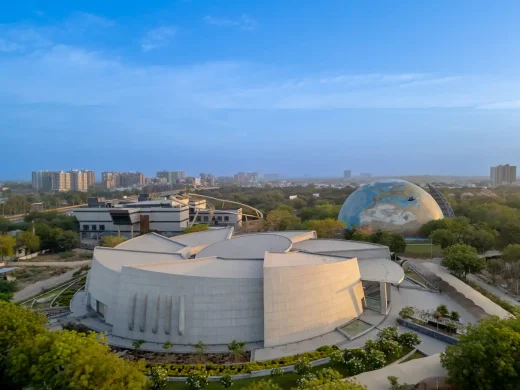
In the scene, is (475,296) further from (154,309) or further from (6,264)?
(6,264)

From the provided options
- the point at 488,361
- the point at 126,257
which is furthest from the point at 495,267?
the point at 126,257

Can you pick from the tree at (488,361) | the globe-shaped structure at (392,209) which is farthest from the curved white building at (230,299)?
the globe-shaped structure at (392,209)

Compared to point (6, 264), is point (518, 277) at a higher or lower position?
higher

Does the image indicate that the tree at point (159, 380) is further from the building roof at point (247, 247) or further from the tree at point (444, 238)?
the tree at point (444, 238)

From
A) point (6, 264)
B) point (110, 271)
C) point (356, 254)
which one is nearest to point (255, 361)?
point (110, 271)

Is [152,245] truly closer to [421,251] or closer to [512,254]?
[421,251]
